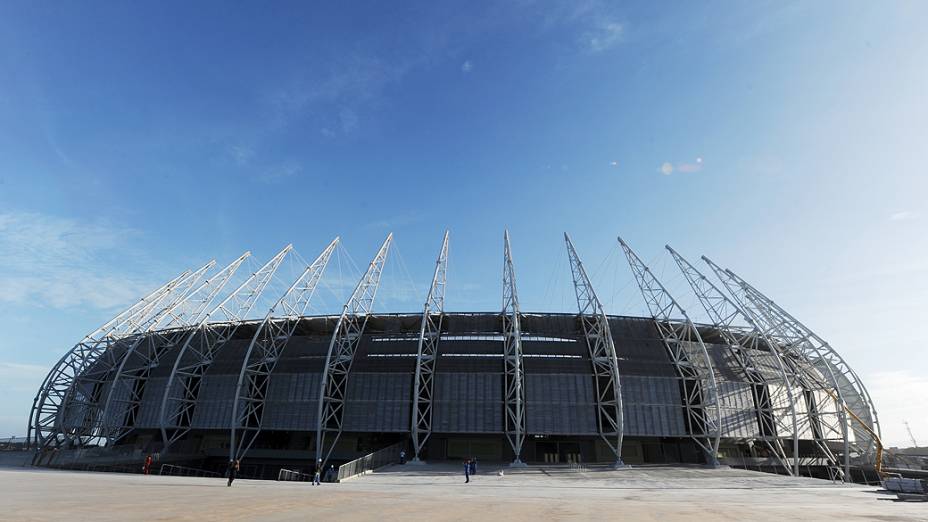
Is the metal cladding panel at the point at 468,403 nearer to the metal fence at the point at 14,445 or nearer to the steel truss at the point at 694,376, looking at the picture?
the steel truss at the point at 694,376

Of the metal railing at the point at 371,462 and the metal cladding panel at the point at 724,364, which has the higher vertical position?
the metal cladding panel at the point at 724,364

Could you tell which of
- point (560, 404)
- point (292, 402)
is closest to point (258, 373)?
point (292, 402)

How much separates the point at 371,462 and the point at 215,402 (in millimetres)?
28711

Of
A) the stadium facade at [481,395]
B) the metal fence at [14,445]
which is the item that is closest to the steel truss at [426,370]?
the stadium facade at [481,395]

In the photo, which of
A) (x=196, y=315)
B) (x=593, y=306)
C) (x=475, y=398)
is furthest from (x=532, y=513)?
(x=196, y=315)

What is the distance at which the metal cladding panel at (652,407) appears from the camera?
2055 inches

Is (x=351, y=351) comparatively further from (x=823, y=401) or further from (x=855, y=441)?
(x=855, y=441)

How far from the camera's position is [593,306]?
59.0m

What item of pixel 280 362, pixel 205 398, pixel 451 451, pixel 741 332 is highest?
pixel 741 332

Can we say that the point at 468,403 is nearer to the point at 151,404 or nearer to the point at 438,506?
the point at 438,506

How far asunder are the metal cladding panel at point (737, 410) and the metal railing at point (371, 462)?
3911cm

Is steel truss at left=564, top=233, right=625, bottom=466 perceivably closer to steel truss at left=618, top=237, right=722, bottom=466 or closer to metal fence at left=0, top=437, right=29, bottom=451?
steel truss at left=618, top=237, right=722, bottom=466

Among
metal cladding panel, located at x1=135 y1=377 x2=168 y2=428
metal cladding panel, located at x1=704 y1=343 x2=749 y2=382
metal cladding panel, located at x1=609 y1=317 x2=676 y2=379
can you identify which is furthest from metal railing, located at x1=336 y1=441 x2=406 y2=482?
metal cladding panel, located at x1=704 y1=343 x2=749 y2=382

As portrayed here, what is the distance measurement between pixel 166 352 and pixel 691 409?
74244 mm
